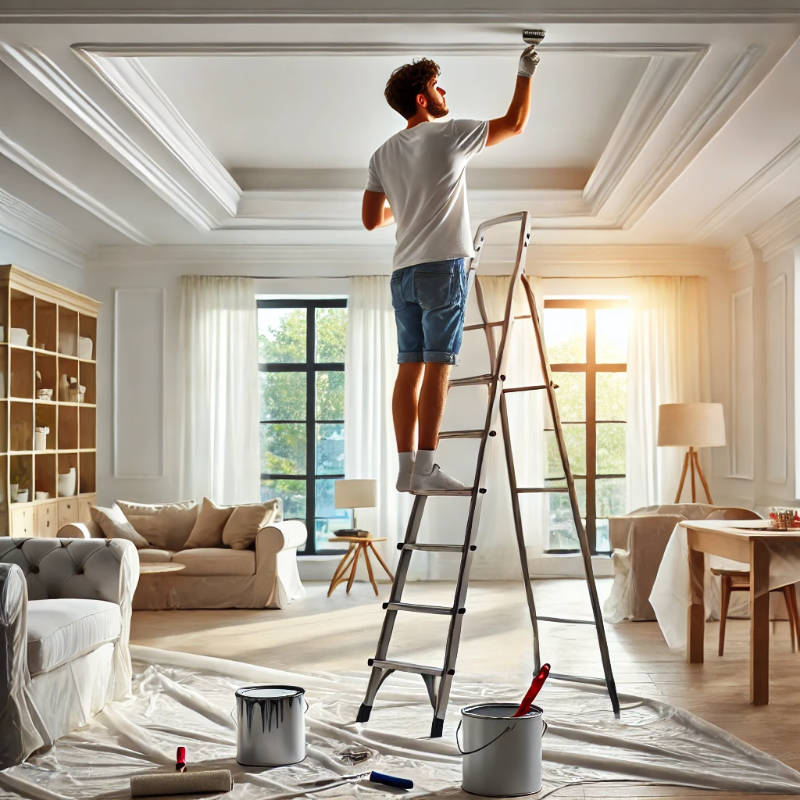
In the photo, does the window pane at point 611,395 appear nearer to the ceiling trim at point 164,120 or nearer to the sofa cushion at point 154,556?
the ceiling trim at point 164,120

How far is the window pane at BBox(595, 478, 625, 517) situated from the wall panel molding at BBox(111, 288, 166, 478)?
13.7ft

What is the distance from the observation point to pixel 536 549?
8953 mm

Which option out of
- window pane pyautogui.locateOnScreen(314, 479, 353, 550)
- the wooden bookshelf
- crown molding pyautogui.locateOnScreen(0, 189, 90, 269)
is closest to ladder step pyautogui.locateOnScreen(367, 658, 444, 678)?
the wooden bookshelf

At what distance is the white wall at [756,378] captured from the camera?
7.66 meters

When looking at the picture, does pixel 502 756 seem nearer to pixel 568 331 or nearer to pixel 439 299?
pixel 439 299

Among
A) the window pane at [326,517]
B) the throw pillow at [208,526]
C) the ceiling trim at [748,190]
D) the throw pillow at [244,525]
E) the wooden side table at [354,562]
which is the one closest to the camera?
the ceiling trim at [748,190]

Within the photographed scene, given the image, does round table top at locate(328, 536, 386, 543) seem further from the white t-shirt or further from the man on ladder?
the white t-shirt

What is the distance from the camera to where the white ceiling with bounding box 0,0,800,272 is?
4273 millimetres

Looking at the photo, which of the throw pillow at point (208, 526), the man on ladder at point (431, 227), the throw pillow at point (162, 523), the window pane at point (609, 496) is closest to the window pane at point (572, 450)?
the window pane at point (609, 496)

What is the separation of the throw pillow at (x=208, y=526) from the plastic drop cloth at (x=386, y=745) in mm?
2904

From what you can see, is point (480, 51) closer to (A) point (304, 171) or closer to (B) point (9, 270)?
(A) point (304, 171)

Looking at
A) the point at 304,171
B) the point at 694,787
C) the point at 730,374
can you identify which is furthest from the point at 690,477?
the point at 694,787

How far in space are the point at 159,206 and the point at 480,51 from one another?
12.0 feet

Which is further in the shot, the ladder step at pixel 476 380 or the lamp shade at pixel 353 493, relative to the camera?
the lamp shade at pixel 353 493
